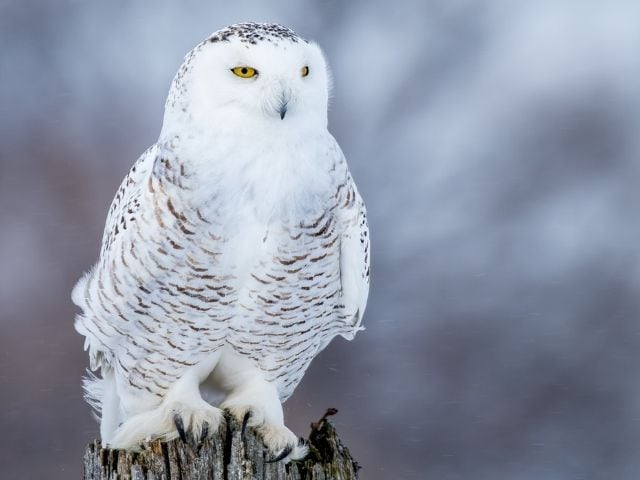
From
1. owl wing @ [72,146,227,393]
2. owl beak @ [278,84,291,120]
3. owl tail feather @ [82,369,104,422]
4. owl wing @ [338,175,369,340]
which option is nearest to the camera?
owl beak @ [278,84,291,120]

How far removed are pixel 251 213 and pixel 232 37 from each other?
1.29 ft

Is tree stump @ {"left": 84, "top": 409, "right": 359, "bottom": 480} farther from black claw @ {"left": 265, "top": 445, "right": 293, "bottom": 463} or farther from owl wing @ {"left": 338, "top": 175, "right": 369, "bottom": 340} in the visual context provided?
owl wing @ {"left": 338, "top": 175, "right": 369, "bottom": 340}

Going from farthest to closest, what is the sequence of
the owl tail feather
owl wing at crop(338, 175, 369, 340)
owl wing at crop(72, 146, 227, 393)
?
the owl tail feather < owl wing at crop(338, 175, 369, 340) < owl wing at crop(72, 146, 227, 393)

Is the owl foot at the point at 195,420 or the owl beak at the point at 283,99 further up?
the owl beak at the point at 283,99

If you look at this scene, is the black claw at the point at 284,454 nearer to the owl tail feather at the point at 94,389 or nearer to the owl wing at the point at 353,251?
the owl wing at the point at 353,251

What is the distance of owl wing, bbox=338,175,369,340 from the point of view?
2.24 meters

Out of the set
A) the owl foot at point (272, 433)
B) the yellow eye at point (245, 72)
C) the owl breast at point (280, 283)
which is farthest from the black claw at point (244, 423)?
the yellow eye at point (245, 72)

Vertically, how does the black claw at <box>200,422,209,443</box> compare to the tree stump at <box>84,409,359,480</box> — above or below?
above

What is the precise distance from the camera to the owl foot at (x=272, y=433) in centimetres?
218

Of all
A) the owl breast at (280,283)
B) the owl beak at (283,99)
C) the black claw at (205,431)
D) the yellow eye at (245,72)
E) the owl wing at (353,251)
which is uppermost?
the yellow eye at (245,72)

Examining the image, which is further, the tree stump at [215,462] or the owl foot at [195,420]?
the owl foot at [195,420]

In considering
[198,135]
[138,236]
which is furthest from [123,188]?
[198,135]

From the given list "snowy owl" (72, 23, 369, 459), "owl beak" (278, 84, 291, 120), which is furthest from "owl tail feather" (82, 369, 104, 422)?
"owl beak" (278, 84, 291, 120)

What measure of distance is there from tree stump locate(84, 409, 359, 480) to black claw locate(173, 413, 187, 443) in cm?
4
